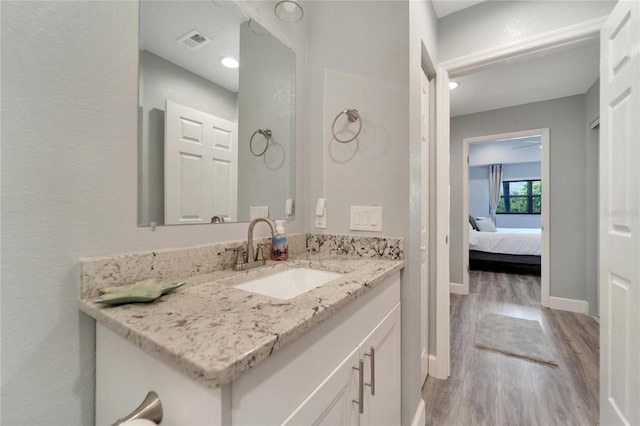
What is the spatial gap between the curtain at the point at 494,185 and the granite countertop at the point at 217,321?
26.0ft

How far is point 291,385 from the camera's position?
1.75 feet

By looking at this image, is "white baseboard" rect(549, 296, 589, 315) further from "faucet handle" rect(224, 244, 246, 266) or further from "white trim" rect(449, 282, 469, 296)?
"faucet handle" rect(224, 244, 246, 266)

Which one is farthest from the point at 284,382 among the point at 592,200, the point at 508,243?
the point at 508,243

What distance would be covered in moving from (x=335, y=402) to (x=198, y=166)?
2.89 ft

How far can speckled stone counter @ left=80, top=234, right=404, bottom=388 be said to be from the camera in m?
0.41

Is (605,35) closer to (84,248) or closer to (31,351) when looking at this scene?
(84,248)

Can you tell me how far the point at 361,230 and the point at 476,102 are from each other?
10.7ft

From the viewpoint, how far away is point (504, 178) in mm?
7473

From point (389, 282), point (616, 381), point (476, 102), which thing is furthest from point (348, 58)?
point (476, 102)

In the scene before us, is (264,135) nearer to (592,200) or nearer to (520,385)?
(520,385)

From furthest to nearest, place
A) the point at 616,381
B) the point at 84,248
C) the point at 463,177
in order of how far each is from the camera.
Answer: the point at 463,177
the point at 616,381
the point at 84,248

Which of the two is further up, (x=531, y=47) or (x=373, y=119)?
(x=531, y=47)

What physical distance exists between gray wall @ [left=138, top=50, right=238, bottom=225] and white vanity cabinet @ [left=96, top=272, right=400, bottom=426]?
0.36m

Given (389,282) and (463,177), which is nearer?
(389,282)
